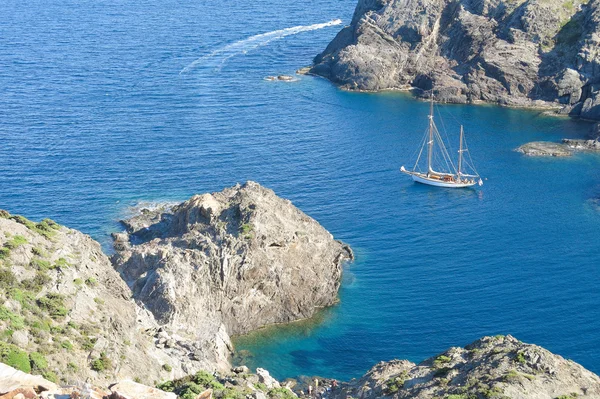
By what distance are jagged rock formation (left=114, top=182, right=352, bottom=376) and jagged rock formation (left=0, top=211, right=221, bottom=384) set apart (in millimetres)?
17189

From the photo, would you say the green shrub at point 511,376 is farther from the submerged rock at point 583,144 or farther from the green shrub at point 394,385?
the submerged rock at point 583,144

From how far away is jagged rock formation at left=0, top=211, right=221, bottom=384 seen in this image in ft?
182

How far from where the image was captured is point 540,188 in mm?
138125

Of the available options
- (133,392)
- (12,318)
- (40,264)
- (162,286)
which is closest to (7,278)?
(40,264)

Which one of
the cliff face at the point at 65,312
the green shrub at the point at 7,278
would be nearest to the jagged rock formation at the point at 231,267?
the cliff face at the point at 65,312

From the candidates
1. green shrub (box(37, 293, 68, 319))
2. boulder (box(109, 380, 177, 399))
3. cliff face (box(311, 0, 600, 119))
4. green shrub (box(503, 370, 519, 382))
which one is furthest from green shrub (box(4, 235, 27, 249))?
cliff face (box(311, 0, 600, 119))

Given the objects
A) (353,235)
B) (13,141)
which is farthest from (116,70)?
(353,235)

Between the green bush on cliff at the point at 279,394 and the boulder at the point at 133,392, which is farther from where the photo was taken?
the green bush on cliff at the point at 279,394

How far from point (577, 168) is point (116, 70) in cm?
10829

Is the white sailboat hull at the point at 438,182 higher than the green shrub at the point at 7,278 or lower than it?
lower

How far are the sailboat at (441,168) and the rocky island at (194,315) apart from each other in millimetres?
41210

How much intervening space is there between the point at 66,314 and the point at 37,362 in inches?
258

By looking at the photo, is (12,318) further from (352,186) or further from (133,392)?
(352,186)

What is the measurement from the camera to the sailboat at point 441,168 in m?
142
